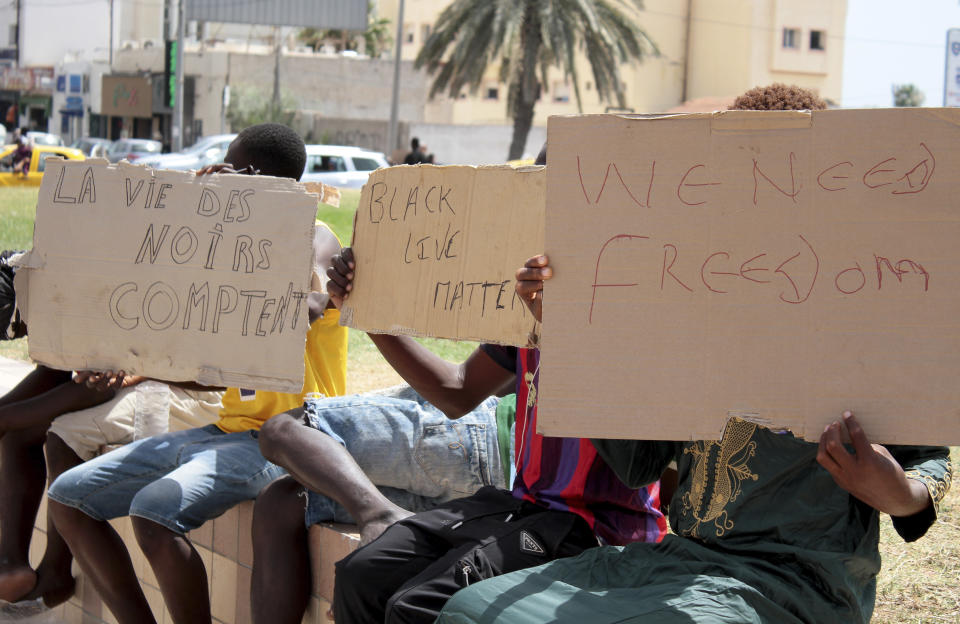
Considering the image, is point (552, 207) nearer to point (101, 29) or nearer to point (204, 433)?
point (204, 433)

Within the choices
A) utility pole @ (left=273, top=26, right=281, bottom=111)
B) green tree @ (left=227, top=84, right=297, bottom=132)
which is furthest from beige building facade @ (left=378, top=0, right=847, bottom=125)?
green tree @ (left=227, top=84, right=297, bottom=132)

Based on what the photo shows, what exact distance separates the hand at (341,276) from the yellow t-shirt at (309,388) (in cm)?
39

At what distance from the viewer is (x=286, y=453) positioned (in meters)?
3.03

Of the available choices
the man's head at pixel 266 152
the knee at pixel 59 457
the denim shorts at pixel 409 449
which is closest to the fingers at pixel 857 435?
the denim shorts at pixel 409 449

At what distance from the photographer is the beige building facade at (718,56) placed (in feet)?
142

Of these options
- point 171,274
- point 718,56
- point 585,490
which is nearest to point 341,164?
point 171,274

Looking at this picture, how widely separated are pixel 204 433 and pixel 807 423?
2.05 m

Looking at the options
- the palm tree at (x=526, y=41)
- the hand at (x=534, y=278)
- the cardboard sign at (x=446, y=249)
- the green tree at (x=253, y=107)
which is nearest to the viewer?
the hand at (x=534, y=278)

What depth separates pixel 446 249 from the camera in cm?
282

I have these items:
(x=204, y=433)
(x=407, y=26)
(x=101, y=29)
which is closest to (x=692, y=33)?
(x=407, y=26)

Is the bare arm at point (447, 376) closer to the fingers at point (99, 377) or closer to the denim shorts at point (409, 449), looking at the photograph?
the denim shorts at point (409, 449)

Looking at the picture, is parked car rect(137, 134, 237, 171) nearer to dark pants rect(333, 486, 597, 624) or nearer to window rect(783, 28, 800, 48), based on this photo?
dark pants rect(333, 486, 597, 624)

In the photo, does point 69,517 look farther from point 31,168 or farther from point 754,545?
point 31,168

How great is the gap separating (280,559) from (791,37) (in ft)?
148
